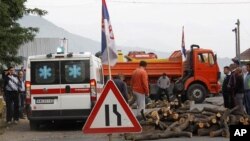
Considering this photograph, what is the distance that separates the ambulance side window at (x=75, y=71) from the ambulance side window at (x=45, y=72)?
0.64 ft

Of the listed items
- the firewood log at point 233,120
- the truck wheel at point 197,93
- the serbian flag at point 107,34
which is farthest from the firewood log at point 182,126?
the truck wheel at point 197,93

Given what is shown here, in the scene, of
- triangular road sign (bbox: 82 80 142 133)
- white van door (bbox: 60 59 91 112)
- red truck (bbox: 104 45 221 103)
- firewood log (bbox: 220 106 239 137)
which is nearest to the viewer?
triangular road sign (bbox: 82 80 142 133)

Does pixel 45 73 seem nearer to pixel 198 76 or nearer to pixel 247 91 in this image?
pixel 247 91

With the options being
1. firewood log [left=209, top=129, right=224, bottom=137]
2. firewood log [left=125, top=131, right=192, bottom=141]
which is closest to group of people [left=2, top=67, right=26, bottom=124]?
firewood log [left=125, top=131, right=192, bottom=141]

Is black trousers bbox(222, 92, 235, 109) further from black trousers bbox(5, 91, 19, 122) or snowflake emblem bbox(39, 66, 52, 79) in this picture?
black trousers bbox(5, 91, 19, 122)

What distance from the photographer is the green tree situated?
1930 cm

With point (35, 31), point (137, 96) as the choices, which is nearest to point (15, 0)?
point (35, 31)

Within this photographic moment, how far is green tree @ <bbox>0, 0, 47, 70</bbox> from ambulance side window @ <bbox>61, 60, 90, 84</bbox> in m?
4.14

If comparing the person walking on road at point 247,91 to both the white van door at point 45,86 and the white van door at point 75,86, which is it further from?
the white van door at point 45,86

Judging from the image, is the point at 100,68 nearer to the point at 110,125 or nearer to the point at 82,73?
the point at 82,73

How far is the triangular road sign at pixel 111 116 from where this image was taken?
806 centimetres

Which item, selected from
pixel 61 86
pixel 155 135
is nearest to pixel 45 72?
pixel 61 86

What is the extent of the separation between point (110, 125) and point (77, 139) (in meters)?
5.60

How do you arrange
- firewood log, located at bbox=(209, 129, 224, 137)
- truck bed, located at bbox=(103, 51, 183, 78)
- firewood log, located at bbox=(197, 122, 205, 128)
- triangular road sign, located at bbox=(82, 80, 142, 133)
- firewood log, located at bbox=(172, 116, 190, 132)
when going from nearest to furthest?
triangular road sign, located at bbox=(82, 80, 142, 133) → firewood log, located at bbox=(209, 129, 224, 137) → firewood log, located at bbox=(172, 116, 190, 132) → firewood log, located at bbox=(197, 122, 205, 128) → truck bed, located at bbox=(103, 51, 183, 78)
